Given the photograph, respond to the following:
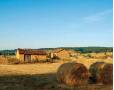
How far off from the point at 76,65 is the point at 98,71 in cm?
127

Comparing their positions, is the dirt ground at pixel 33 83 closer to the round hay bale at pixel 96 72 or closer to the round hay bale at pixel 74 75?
the round hay bale at pixel 74 75

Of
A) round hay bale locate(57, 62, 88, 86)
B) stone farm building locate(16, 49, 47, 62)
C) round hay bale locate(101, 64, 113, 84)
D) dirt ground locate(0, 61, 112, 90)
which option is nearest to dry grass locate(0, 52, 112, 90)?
dirt ground locate(0, 61, 112, 90)

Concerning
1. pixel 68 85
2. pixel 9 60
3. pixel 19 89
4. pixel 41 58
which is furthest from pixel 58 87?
pixel 41 58

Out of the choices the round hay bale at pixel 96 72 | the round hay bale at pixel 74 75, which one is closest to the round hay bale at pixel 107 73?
the round hay bale at pixel 96 72

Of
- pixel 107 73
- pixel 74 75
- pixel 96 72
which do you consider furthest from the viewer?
pixel 96 72

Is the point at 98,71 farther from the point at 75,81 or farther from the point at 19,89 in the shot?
the point at 19,89

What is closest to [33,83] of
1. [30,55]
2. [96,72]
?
[96,72]

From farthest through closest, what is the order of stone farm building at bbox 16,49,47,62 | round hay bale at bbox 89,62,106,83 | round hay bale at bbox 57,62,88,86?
stone farm building at bbox 16,49,47,62, round hay bale at bbox 89,62,106,83, round hay bale at bbox 57,62,88,86

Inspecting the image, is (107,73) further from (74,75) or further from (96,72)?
(74,75)

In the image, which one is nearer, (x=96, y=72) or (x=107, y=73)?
(x=107, y=73)

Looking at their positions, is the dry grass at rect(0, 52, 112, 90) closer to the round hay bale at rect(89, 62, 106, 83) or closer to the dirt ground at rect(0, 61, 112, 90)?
the dirt ground at rect(0, 61, 112, 90)

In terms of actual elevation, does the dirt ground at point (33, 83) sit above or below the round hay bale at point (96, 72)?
below

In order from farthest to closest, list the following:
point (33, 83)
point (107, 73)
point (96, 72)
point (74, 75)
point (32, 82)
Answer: point (32, 82) → point (33, 83) → point (96, 72) → point (107, 73) → point (74, 75)

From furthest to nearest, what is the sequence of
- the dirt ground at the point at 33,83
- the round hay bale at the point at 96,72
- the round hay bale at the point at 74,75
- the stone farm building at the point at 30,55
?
the stone farm building at the point at 30,55, the round hay bale at the point at 96,72, the round hay bale at the point at 74,75, the dirt ground at the point at 33,83
